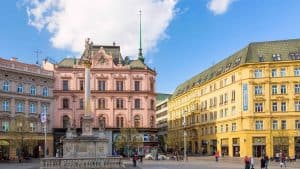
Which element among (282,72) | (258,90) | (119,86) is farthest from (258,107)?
(119,86)

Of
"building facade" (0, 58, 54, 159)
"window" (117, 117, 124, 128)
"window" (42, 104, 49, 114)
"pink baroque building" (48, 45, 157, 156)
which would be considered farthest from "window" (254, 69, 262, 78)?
"window" (42, 104, 49, 114)

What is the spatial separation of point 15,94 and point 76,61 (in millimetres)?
21476

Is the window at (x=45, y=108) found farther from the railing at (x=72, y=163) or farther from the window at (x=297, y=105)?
the window at (x=297, y=105)

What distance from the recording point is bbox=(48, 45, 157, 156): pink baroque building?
103m

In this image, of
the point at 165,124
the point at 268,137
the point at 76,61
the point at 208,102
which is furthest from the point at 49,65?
the point at 165,124

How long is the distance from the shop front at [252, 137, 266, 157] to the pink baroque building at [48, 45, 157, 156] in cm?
2193

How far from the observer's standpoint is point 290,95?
89.9 m

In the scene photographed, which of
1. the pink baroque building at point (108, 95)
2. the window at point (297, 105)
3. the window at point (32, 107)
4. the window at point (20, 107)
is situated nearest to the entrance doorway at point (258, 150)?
the window at point (297, 105)

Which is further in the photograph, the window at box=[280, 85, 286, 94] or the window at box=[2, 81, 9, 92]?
the window at box=[280, 85, 286, 94]

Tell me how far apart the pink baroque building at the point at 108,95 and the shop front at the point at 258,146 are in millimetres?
21934

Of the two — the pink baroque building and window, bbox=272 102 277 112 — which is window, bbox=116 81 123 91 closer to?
the pink baroque building

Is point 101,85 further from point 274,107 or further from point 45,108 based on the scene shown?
point 274,107

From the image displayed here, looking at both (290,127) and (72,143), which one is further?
(290,127)

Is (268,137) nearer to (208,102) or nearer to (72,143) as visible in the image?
(208,102)
